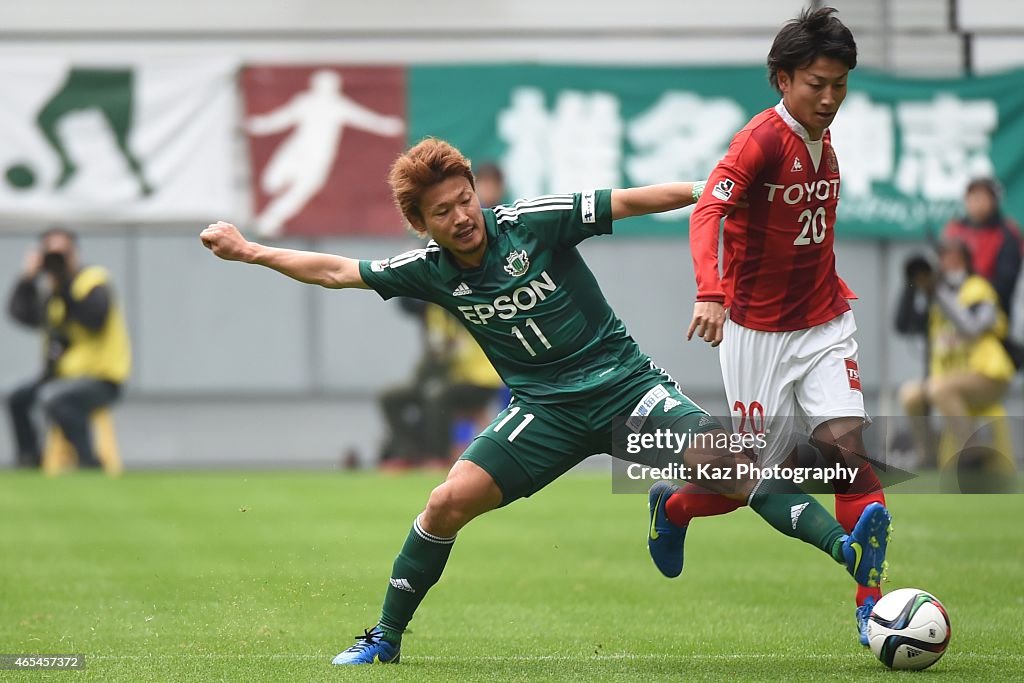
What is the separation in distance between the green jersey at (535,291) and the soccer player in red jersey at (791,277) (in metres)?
0.48

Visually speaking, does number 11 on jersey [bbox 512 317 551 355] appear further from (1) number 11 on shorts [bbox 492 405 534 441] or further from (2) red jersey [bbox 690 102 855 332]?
(2) red jersey [bbox 690 102 855 332]

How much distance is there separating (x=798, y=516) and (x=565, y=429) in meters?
0.91

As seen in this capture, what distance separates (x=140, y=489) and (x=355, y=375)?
12.5ft

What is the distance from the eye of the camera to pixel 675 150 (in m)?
14.8

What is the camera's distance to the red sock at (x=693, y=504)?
605cm

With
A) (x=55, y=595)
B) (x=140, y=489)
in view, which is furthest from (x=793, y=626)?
(x=140, y=489)

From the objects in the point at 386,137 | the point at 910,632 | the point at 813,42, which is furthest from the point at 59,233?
the point at 910,632

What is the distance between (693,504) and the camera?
20.3 ft

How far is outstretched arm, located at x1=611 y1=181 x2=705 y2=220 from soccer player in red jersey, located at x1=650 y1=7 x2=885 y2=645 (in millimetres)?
75

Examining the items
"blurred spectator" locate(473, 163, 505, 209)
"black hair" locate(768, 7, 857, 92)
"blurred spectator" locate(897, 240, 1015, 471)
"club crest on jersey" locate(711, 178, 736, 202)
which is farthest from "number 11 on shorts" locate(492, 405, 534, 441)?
"blurred spectator" locate(897, 240, 1015, 471)

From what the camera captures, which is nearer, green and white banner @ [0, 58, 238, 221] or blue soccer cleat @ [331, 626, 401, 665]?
blue soccer cleat @ [331, 626, 401, 665]

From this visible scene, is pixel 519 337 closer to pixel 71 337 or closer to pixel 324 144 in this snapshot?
pixel 324 144

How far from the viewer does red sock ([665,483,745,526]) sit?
6.05 metres

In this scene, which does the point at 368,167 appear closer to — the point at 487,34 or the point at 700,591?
the point at 487,34
